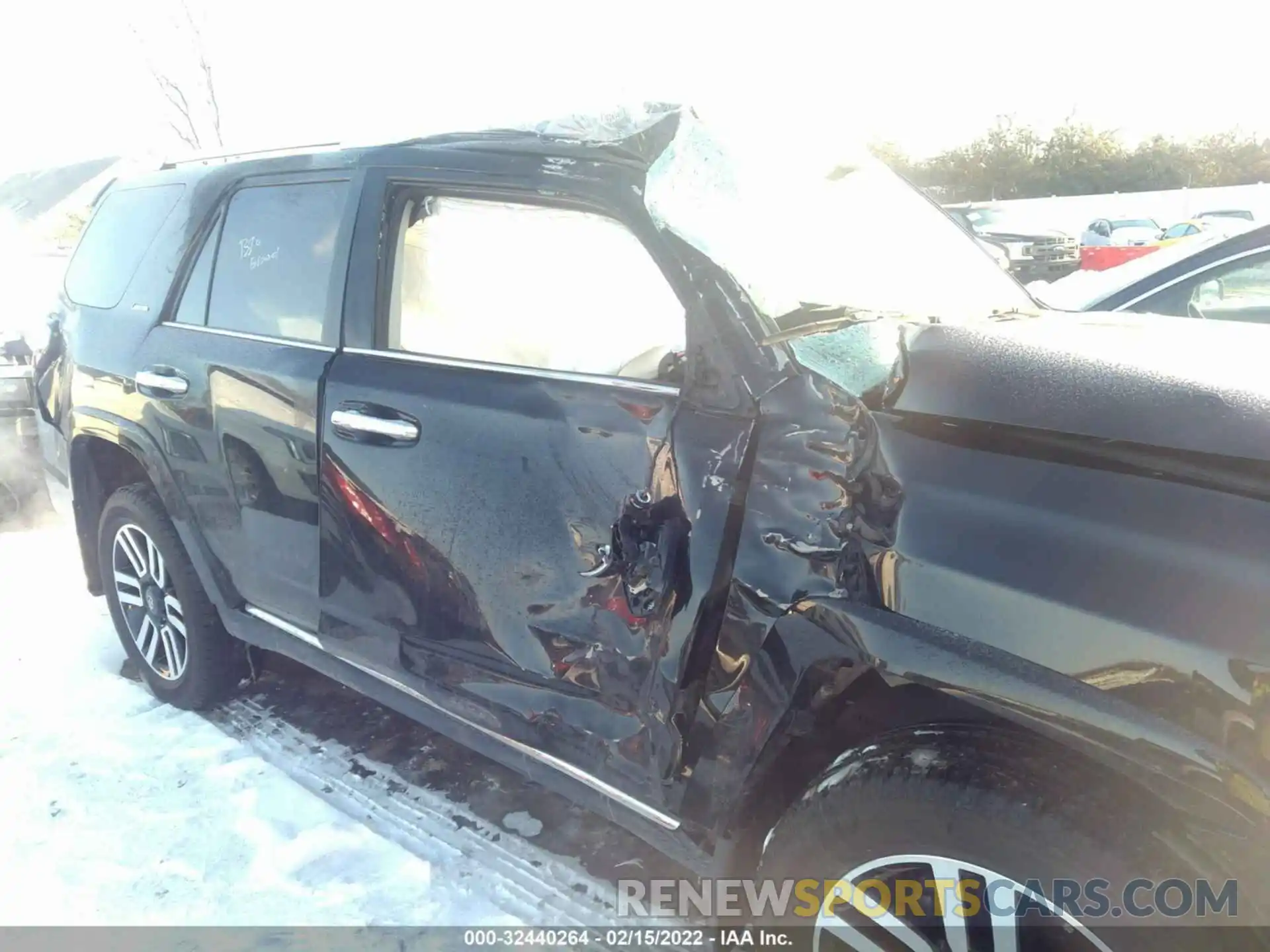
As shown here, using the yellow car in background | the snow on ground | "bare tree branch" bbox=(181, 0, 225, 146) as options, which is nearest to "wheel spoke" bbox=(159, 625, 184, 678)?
the snow on ground

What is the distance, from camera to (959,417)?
1.58m

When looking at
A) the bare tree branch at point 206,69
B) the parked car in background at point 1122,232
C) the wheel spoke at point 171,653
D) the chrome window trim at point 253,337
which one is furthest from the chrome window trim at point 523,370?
the parked car in background at point 1122,232

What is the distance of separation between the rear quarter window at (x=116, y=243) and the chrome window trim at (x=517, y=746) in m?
1.42

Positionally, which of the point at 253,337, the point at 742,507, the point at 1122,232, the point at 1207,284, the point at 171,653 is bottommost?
the point at 171,653

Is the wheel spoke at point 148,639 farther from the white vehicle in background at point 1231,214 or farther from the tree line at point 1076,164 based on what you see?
the tree line at point 1076,164

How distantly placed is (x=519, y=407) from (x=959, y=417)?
3.11 feet

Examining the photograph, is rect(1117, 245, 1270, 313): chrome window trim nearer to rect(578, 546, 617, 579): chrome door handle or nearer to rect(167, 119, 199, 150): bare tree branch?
rect(578, 546, 617, 579): chrome door handle

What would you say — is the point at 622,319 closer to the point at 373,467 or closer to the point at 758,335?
the point at 758,335

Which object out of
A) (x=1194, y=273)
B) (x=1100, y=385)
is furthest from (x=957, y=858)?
(x=1194, y=273)

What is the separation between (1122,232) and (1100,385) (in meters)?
18.4

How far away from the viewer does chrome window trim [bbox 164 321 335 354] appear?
100 inches

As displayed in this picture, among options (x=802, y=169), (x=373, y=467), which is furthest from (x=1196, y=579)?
(x=373, y=467)

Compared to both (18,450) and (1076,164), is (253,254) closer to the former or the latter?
(18,450)

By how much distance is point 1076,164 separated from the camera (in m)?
31.9
